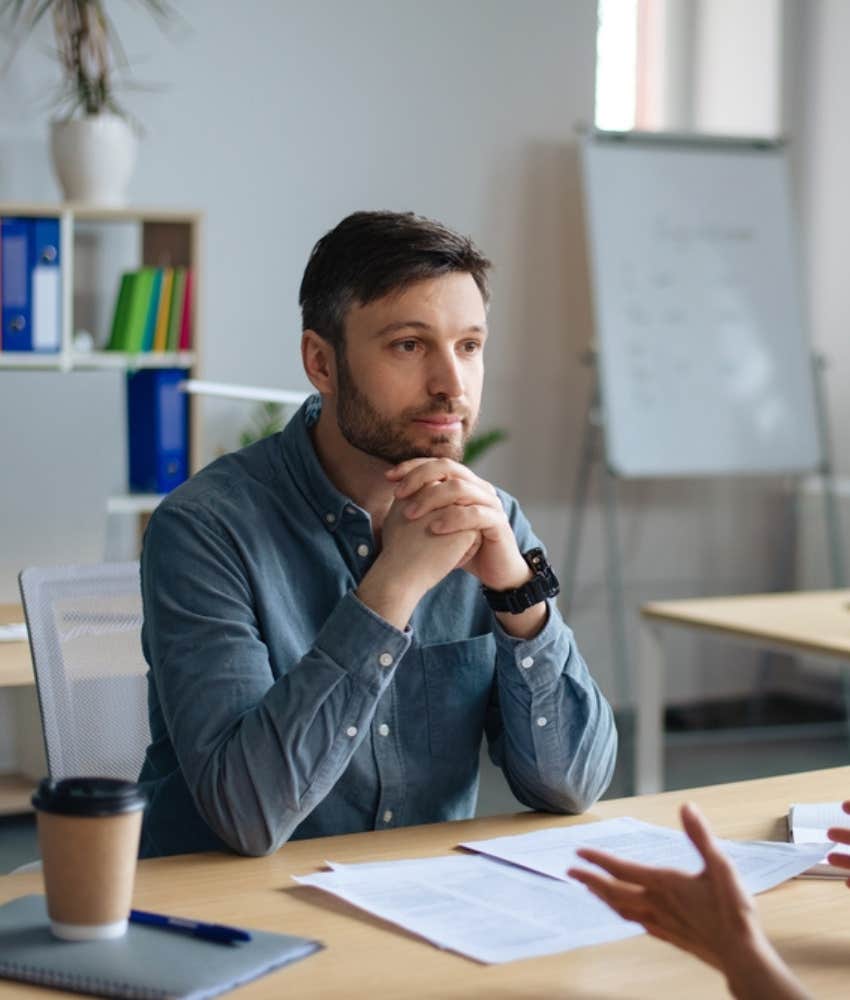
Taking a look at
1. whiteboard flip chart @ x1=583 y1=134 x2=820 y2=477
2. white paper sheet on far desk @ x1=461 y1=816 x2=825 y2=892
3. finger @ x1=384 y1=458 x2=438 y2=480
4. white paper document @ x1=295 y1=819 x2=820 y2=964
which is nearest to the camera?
white paper document @ x1=295 y1=819 x2=820 y2=964

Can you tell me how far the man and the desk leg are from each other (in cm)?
168

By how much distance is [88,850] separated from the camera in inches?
43.2

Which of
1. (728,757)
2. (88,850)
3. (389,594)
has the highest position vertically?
(389,594)

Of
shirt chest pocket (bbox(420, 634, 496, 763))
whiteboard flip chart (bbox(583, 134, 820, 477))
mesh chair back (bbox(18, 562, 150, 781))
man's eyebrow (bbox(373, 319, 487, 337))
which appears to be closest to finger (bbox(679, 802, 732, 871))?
shirt chest pocket (bbox(420, 634, 496, 763))

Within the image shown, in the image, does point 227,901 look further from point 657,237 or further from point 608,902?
point 657,237

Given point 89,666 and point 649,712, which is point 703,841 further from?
point 649,712

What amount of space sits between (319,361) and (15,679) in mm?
761

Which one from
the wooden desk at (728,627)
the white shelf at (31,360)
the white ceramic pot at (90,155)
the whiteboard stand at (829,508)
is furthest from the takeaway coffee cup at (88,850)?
the whiteboard stand at (829,508)

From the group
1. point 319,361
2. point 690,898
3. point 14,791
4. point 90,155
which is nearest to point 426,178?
point 90,155

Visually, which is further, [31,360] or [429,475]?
[31,360]

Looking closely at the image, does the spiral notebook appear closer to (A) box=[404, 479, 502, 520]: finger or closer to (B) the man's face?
(A) box=[404, 479, 502, 520]: finger

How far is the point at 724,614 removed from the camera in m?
3.25

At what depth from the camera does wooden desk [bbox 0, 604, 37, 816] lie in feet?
7.29

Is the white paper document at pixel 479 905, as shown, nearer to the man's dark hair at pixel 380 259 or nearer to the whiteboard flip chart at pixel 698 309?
the man's dark hair at pixel 380 259
